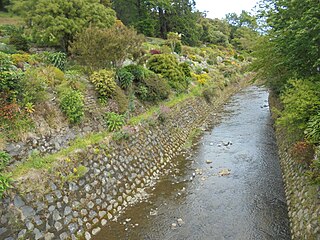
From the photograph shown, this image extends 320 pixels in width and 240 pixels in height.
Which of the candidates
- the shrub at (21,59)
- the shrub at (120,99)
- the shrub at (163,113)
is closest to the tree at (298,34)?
the shrub at (163,113)

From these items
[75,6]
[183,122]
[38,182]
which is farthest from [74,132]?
[75,6]

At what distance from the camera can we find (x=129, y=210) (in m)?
10.5

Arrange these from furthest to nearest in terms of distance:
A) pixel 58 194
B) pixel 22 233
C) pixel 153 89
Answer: pixel 153 89 < pixel 58 194 < pixel 22 233

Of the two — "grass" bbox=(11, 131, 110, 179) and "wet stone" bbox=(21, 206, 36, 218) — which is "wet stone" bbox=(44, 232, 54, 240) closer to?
"wet stone" bbox=(21, 206, 36, 218)

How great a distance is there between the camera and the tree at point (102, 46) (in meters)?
15.2

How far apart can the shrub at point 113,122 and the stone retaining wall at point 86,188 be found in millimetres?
763

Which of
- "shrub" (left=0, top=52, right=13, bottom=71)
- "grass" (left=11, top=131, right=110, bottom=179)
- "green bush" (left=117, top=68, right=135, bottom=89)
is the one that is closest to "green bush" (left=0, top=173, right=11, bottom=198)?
"grass" (left=11, top=131, right=110, bottom=179)

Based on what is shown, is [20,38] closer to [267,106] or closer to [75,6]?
[75,6]

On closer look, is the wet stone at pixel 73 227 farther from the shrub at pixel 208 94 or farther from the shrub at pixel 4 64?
the shrub at pixel 208 94

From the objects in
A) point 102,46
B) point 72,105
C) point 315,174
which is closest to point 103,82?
point 102,46

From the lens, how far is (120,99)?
15484 mm

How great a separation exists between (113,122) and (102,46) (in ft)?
16.2

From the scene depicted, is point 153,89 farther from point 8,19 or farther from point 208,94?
point 8,19

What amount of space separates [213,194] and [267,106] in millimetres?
19505
